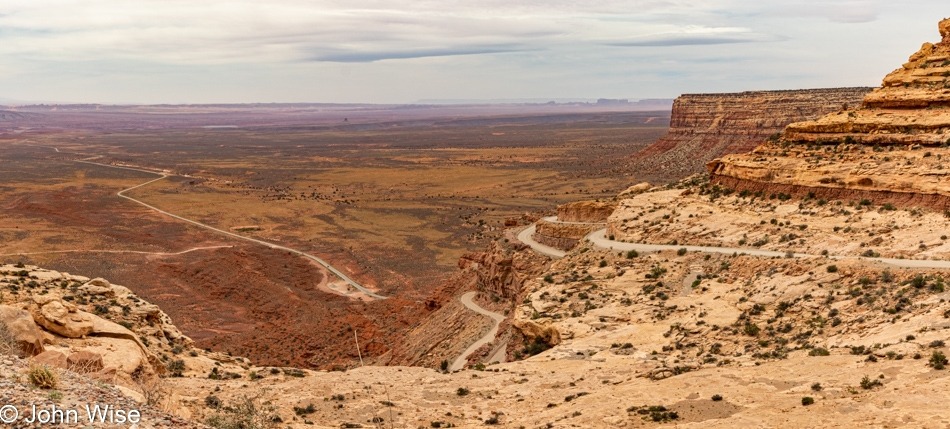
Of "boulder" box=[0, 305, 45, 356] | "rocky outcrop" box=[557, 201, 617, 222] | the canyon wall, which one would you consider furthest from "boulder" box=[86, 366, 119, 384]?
the canyon wall

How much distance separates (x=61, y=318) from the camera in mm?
17969

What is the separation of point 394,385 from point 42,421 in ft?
33.5

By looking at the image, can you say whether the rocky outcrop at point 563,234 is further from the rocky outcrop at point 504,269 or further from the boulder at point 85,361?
the boulder at point 85,361

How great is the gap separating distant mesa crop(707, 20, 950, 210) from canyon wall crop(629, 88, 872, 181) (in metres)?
69.3

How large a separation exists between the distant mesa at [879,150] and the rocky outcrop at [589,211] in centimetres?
720

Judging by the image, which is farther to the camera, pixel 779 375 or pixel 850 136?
pixel 850 136

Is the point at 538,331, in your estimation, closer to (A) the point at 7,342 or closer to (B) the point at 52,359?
(B) the point at 52,359

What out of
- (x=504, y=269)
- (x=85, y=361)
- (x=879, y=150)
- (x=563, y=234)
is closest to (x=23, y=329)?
(x=85, y=361)

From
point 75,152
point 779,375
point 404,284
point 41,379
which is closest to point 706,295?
point 779,375

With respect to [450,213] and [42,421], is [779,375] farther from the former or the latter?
[450,213]

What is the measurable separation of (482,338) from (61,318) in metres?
17.0

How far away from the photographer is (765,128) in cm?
10762

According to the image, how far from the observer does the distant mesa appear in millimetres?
26688

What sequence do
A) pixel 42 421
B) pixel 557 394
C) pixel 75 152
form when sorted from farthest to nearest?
pixel 75 152 < pixel 557 394 < pixel 42 421
